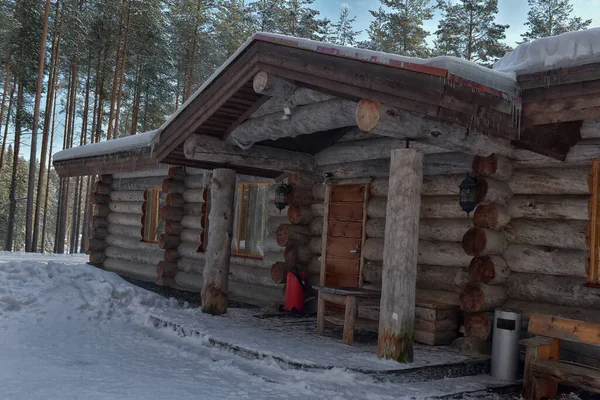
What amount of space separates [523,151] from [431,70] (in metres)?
2.22

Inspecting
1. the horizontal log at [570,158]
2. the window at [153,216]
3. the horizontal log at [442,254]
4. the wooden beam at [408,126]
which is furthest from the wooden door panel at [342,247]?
the window at [153,216]

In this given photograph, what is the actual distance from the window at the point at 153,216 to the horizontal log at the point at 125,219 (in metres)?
0.24

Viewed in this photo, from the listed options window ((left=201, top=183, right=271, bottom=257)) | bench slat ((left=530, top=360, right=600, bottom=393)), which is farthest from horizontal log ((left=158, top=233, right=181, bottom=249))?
bench slat ((left=530, top=360, right=600, bottom=393))

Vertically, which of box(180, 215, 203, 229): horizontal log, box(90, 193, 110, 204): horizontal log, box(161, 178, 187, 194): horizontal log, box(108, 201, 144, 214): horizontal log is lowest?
box(180, 215, 203, 229): horizontal log

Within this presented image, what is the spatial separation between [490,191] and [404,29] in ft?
74.0

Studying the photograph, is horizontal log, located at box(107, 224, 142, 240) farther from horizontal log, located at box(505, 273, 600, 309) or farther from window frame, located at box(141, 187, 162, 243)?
horizontal log, located at box(505, 273, 600, 309)

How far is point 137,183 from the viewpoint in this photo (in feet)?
43.9

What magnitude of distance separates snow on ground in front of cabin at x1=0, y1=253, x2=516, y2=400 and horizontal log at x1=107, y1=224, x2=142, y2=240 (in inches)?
159

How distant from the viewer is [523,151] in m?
6.47

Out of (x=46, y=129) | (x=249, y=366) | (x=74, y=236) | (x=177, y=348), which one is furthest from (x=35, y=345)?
(x=74, y=236)

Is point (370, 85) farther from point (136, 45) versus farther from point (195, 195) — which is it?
point (136, 45)

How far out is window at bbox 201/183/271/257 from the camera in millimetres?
10219

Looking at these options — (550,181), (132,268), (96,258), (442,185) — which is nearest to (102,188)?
(96,258)

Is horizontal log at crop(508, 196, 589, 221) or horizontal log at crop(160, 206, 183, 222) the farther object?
horizontal log at crop(160, 206, 183, 222)
